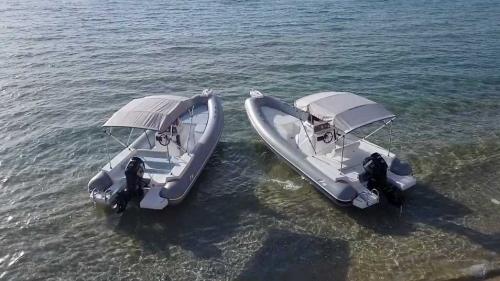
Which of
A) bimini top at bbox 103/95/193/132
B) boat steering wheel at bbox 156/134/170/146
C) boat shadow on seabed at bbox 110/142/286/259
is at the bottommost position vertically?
boat shadow on seabed at bbox 110/142/286/259

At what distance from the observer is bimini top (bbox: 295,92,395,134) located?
14401 mm

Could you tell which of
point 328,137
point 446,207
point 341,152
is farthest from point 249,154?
point 446,207

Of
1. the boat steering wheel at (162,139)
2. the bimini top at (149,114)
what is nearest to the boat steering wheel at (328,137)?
the bimini top at (149,114)

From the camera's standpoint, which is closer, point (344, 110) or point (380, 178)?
point (380, 178)

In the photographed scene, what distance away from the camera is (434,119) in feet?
67.7

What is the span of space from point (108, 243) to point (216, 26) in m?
27.7

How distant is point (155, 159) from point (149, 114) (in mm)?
1790

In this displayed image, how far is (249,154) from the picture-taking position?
1812 centimetres

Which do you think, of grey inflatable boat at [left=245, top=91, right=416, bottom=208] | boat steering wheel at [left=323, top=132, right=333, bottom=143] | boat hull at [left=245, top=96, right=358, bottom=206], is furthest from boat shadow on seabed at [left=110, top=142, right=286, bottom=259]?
boat steering wheel at [left=323, top=132, right=333, bottom=143]

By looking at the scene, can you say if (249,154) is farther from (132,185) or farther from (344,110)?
(132,185)

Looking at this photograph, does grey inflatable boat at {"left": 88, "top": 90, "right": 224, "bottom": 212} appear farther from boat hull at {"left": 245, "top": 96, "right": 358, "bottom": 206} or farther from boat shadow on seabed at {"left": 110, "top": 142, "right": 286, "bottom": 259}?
boat hull at {"left": 245, "top": 96, "right": 358, "bottom": 206}

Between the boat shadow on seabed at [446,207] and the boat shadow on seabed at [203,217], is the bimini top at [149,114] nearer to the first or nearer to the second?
the boat shadow on seabed at [203,217]

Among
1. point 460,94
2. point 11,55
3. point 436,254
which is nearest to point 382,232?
point 436,254

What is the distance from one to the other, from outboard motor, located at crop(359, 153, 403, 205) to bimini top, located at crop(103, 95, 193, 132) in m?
6.47
